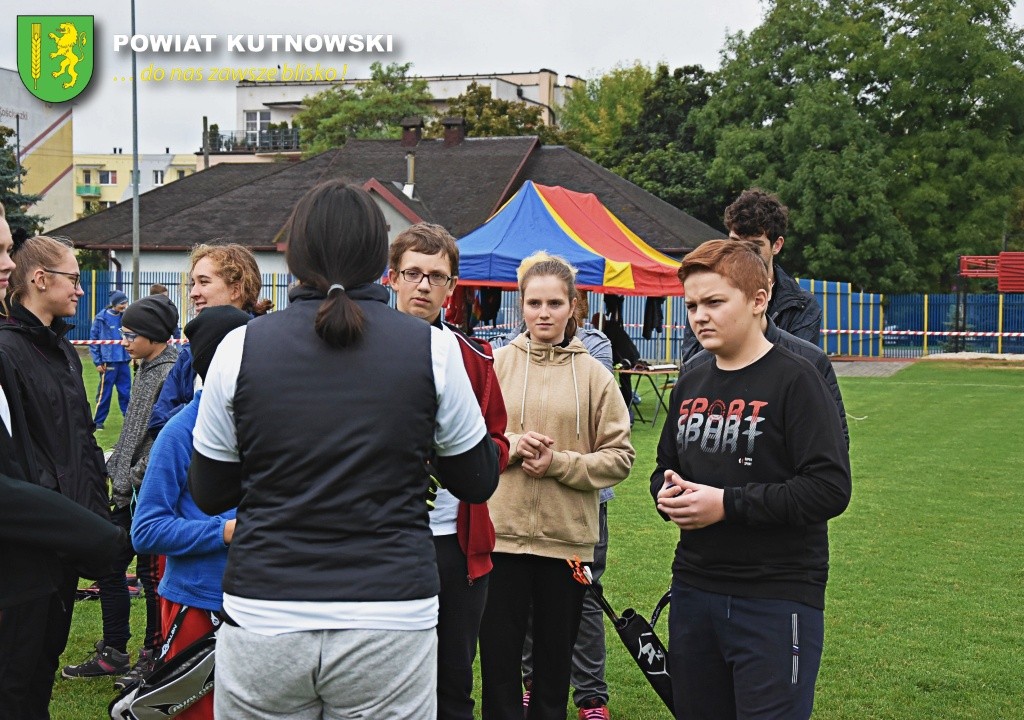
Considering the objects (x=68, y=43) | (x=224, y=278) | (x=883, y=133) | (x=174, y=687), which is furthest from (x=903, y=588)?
(x=883, y=133)

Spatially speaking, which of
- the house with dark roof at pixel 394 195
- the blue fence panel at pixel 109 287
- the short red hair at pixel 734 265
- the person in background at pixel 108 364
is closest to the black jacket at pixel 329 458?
the short red hair at pixel 734 265

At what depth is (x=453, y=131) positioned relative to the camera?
4619 centimetres

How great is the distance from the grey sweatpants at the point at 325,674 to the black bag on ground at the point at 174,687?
0.81m

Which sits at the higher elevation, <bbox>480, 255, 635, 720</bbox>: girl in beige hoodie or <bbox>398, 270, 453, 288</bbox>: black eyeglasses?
<bbox>398, 270, 453, 288</bbox>: black eyeglasses

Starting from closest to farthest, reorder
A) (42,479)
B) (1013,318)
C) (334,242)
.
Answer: (334,242) < (42,479) < (1013,318)

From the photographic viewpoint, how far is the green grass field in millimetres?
5602

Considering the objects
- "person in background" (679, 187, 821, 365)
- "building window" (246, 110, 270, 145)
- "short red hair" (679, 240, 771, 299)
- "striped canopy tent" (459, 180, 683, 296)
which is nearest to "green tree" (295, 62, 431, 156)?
"building window" (246, 110, 270, 145)

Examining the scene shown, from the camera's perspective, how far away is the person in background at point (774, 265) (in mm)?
4961

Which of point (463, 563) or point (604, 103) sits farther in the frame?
point (604, 103)

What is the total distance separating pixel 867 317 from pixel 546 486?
38.3 m

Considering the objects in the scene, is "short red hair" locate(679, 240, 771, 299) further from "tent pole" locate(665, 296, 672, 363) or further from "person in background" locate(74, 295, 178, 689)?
"tent pole" locate(665, 296, 672, 363)

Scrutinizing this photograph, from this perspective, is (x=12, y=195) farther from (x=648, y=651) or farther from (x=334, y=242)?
(x=334, y=242)

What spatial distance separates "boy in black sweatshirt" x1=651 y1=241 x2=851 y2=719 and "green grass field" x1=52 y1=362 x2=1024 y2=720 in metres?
1.98

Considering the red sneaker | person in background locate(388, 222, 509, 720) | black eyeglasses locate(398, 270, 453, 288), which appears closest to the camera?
person in background locate(388, 222, 509, 720)
